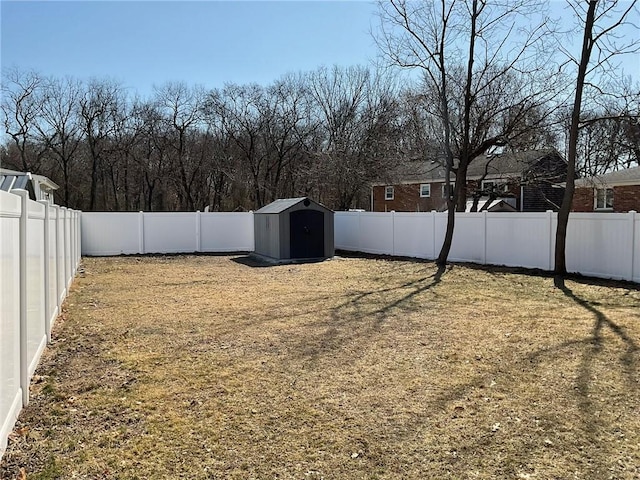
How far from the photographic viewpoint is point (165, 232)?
736 inches

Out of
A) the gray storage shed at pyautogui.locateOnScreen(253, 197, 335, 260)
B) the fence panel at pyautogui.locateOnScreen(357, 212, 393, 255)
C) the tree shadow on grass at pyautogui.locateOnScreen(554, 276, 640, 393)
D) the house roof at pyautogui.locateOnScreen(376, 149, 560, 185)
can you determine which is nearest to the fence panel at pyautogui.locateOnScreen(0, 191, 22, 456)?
the tree shadow on grass at pyautogui.locateOnScreen(554, 276, 640, 393)

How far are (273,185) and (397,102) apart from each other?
9.50 meters

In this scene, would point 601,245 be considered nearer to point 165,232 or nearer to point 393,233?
point 393,233

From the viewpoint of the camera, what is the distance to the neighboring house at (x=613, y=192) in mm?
19609

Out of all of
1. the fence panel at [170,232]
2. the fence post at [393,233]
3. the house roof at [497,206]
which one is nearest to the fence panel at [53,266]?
the fence post at [393,233]

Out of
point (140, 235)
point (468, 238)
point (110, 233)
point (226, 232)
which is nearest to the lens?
point (468, 238)

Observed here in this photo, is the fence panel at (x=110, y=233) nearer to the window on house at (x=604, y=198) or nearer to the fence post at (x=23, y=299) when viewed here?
the fence post at (x=23, y=299)

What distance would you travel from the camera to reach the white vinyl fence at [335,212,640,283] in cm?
1063

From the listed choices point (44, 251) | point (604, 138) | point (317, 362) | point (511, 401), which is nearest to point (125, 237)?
point (44, 251)

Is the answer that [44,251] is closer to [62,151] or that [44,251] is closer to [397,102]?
[397,102]

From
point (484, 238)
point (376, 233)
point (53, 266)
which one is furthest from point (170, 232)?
point (53, 266)

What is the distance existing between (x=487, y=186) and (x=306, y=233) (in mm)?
13567

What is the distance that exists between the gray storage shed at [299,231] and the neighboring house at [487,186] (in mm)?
7222

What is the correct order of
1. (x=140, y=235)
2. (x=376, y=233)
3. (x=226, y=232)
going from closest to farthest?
(x=376, y=233)
(x=140, y=235)
(x=226, y=232)
